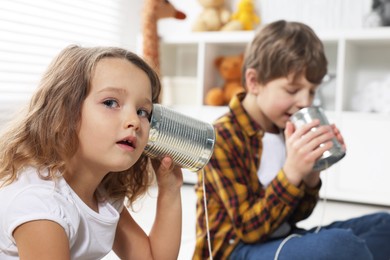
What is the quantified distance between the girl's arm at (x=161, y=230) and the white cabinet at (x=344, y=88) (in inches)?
49.5

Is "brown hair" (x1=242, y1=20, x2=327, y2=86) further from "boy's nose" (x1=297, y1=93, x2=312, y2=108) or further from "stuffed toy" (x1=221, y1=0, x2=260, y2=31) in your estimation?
"stuffed toy" (x1=221, y1=0, x2=260, y2=31)

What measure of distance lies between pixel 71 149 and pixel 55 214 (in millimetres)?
103

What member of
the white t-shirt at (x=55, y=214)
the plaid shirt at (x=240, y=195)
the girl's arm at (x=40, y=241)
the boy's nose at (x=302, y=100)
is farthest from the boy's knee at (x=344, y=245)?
the girl's arm at (x=40, y=241)

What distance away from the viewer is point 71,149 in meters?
0.75

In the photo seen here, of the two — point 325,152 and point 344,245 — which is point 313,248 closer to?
point 344,245

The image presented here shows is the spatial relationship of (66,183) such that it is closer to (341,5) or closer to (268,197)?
(268,197)

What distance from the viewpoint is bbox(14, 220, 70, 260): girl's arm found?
0.66 meters

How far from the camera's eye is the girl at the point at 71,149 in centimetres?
68

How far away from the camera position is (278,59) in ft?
4.02

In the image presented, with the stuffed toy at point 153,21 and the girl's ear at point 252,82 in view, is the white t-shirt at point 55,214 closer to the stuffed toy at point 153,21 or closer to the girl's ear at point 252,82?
the girl's ear at point 252,82

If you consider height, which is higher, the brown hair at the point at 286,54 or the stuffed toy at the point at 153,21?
the brown hair at the point at 286,54

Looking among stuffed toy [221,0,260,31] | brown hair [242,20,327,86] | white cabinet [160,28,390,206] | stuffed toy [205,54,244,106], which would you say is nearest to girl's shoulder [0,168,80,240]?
brown hair [242,20,327,86]

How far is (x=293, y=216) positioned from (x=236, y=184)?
0.68ft

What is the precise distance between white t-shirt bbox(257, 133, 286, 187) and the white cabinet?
877 mm
